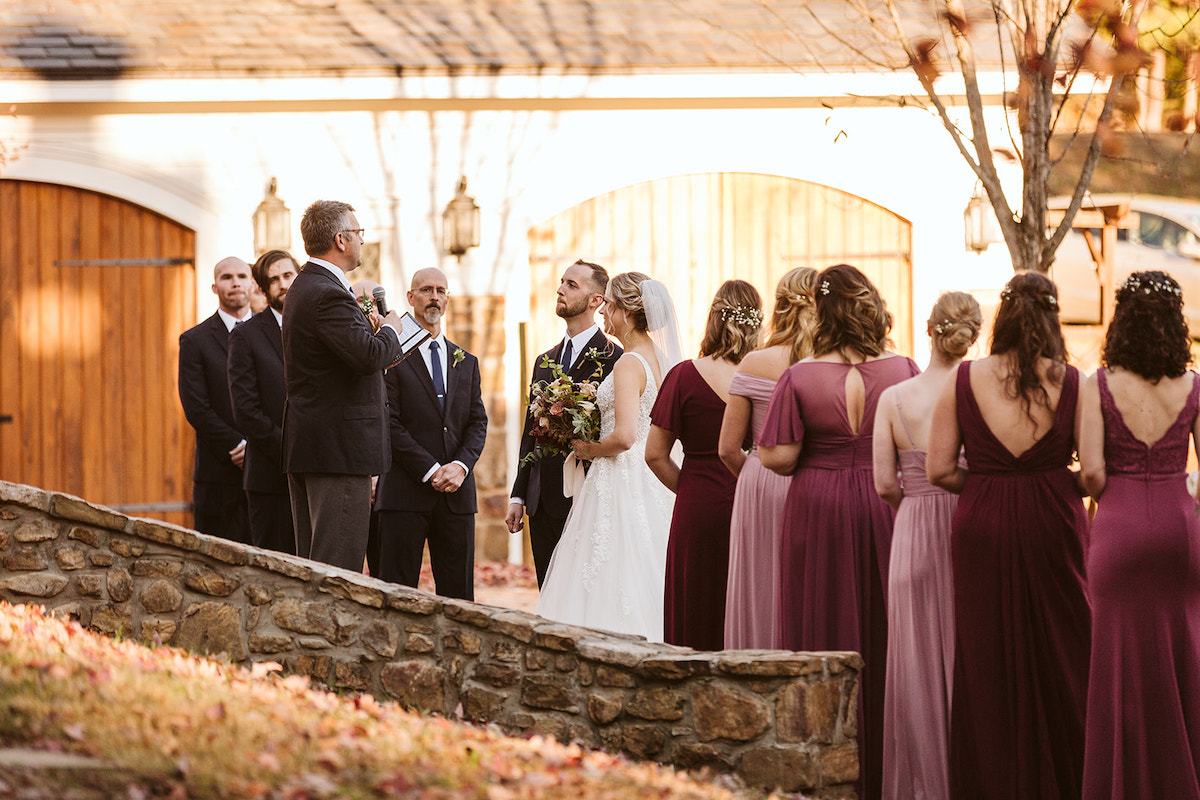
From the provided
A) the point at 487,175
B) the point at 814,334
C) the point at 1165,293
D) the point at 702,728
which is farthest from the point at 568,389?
the point at 487,175

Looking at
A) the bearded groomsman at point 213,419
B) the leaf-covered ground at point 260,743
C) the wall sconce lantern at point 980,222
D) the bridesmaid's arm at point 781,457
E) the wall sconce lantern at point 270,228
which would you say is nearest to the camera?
the leaf-covered ground at point 260,743

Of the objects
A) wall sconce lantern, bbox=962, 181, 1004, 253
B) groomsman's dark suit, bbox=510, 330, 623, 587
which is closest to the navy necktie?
groomsman's dark suit, bbox=510, 330, 623, 587

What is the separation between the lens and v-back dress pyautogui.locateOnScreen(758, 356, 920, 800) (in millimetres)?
4754

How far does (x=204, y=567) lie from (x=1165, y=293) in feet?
13.3

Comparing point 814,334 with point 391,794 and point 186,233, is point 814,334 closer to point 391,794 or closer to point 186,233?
point 391,794

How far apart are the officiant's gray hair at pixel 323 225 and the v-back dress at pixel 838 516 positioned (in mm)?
2109

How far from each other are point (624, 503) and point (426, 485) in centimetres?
113

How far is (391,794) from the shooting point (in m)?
3.45

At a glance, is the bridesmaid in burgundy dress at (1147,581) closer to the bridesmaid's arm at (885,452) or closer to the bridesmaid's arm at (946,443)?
the bridesmaid's arm at (946,443)

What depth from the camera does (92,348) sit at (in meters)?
10.0

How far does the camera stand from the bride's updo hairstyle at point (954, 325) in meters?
4.68

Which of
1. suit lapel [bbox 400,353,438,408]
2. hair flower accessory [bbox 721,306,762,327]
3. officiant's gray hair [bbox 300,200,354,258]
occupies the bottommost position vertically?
suit lapel [bbox 400,353,438,408]

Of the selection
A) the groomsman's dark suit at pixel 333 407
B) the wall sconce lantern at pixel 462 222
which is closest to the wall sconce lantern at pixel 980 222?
the wall sconce lantern at pixel 462 222

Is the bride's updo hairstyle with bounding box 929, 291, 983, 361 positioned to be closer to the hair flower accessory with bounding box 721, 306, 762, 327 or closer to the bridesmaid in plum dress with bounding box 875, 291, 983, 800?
the bridesmaid in plum dress with bounding box 875, 291, 983, 800
